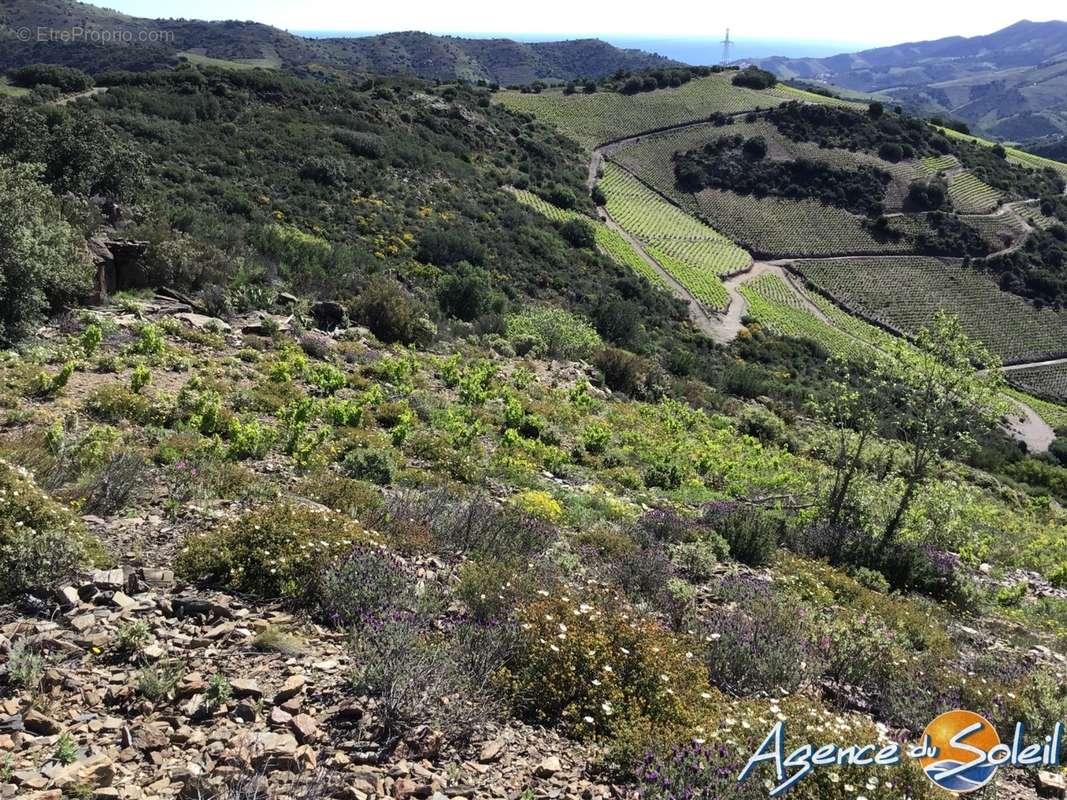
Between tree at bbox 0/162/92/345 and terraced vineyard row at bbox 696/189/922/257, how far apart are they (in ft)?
212

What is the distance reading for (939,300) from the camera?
63.3 m

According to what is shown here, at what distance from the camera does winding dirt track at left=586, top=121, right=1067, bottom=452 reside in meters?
44.8

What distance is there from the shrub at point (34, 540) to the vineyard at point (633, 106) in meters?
82.3

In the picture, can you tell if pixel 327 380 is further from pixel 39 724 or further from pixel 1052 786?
pixel 1052 786

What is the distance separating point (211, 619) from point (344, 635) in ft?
2.87

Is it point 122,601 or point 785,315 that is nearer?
point 122,601

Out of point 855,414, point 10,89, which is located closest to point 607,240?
point 10,89

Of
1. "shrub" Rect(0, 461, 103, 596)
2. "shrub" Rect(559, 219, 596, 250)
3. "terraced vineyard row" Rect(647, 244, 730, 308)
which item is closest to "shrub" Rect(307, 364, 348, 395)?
"shrub" Rect(0, 461, 103, 596)

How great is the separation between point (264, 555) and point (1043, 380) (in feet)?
222

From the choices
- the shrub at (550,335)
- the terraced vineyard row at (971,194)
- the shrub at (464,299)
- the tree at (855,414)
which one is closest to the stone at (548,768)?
the tree at (855,414)

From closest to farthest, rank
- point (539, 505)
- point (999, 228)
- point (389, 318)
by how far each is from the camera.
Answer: point (539, 505) < point (389, 318) < point (999, 228)

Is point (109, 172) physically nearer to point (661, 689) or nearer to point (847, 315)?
point (661, 689)

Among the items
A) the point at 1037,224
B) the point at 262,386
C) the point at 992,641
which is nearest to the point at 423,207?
the point at 262,386

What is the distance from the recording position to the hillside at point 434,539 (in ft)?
11.8
